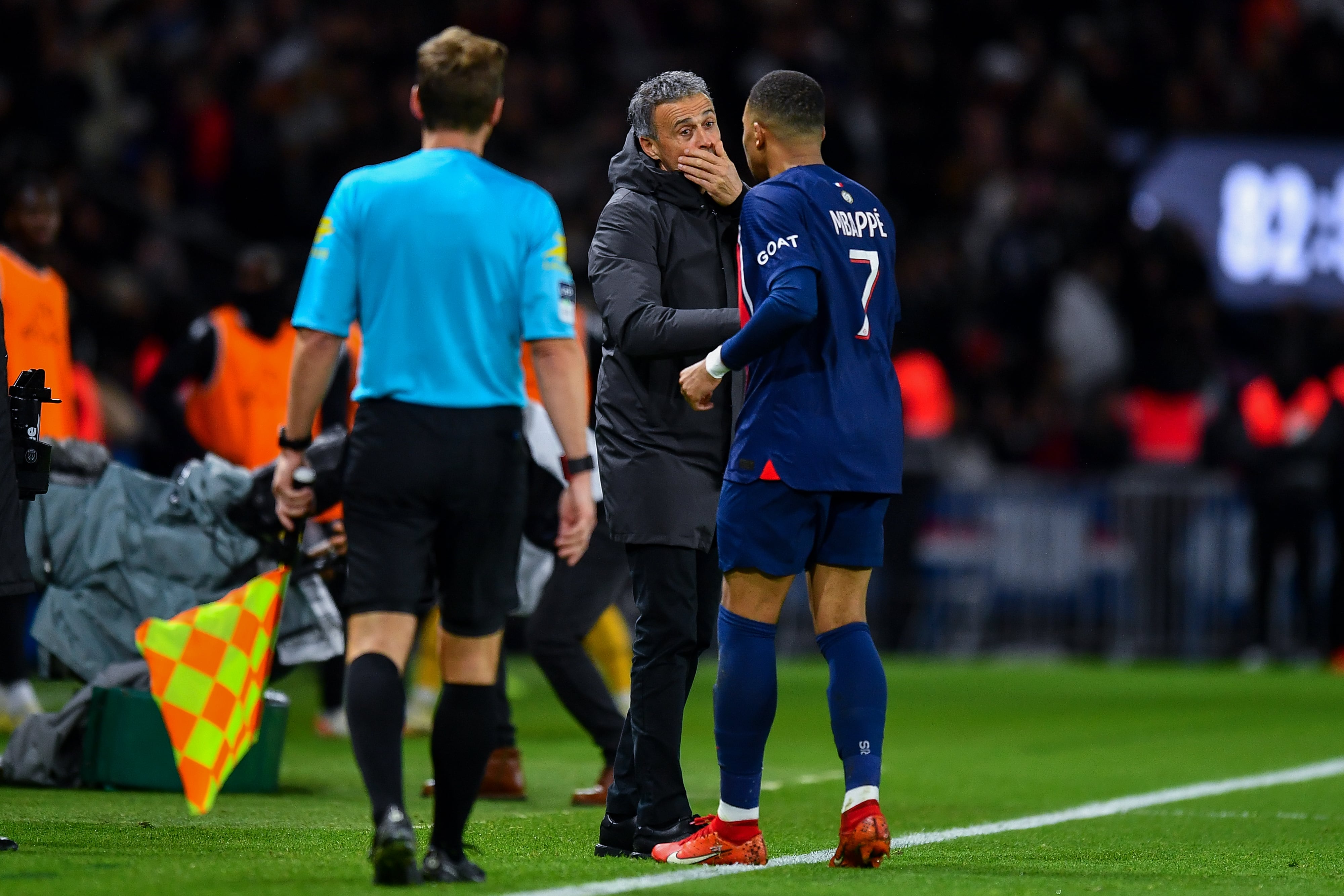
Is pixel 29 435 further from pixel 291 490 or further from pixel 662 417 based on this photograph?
pixel 662 417

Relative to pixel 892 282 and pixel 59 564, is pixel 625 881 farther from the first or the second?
pixel 59 564

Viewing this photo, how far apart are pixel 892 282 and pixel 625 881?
1801mm

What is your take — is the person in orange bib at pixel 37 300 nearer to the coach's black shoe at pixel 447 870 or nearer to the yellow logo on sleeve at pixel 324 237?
the yellow logo on sleeve at pixel 324 237

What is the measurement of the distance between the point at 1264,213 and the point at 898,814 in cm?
1233

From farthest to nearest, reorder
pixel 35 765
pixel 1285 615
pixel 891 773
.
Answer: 1. pixel 1285 615
2. pixel 891 773
3. pixel 35 765

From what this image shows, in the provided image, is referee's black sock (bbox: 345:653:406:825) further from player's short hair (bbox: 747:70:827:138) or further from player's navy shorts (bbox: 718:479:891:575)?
player's short hair (bbox: 747:70:827:138)

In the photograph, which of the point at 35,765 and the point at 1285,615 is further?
the point at 1285,615

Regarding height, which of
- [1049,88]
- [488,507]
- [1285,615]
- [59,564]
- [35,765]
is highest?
[1049,88]

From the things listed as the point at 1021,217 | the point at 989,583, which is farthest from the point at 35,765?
the point at 1021,217

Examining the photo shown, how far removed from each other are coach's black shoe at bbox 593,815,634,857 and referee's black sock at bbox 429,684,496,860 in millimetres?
913

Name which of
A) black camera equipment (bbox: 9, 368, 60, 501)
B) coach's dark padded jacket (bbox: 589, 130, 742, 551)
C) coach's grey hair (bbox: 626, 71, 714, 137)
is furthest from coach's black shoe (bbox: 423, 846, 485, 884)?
coach's grey hair (bbox: 626, 71, 714, 137)

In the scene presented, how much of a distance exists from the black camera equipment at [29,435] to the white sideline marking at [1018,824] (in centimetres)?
227

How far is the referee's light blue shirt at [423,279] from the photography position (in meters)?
4.71

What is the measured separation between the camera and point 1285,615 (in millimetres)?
15938
